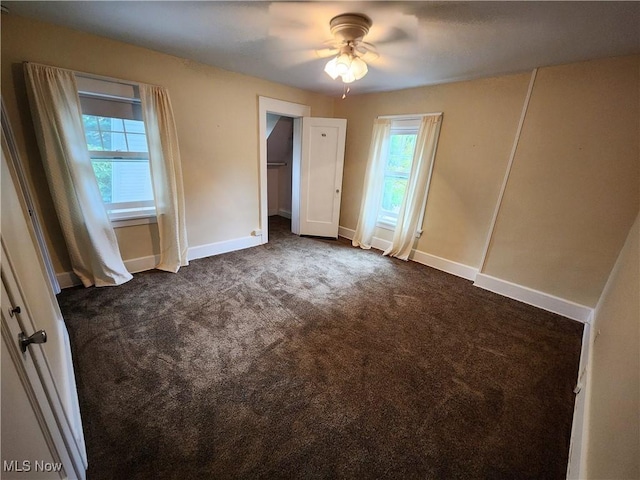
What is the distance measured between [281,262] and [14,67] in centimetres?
288

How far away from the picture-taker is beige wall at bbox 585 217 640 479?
88 cm

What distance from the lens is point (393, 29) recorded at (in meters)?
1.83

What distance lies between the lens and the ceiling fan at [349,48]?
1712 millimetres

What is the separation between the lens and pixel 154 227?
9.73 ft

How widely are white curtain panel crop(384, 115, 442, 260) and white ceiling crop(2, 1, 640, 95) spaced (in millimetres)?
672

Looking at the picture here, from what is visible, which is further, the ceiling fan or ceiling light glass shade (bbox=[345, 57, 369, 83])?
ceiling light glass shade (bbox=[345, 57, 369, 83])

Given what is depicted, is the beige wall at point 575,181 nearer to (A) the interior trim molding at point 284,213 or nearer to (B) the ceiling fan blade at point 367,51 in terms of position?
(B) the ceiling fan blade at point 367,51

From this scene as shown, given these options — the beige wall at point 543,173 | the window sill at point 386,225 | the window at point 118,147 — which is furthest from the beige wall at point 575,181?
the window at point 118,147

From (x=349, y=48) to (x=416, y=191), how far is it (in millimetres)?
1952

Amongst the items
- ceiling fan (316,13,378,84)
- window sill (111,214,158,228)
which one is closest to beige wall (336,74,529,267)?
ceiling fan (316,13,378,84)

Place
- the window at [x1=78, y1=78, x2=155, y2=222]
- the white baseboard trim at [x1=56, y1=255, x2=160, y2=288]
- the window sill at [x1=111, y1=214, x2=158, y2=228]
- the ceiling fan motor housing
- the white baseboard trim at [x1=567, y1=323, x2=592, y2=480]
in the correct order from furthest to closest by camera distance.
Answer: the window sill at [x1=111, y1=214, x2=158, y2=228], the white baseboard trim at [x1=56, y1=255, x2=160, y2=288], the window at [x1=78, y1=78, x2=155, y2=222], the ceiling fan motor housing, the white baseboard trim at [x1=567, y1=323, x2=592, y2=480]

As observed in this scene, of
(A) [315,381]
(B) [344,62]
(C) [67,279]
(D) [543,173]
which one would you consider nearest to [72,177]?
(C) [67,279]

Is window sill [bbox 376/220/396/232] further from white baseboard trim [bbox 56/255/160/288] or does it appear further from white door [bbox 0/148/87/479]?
white door [bbox 0/148/87/479]

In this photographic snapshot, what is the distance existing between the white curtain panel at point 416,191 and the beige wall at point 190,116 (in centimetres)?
179
